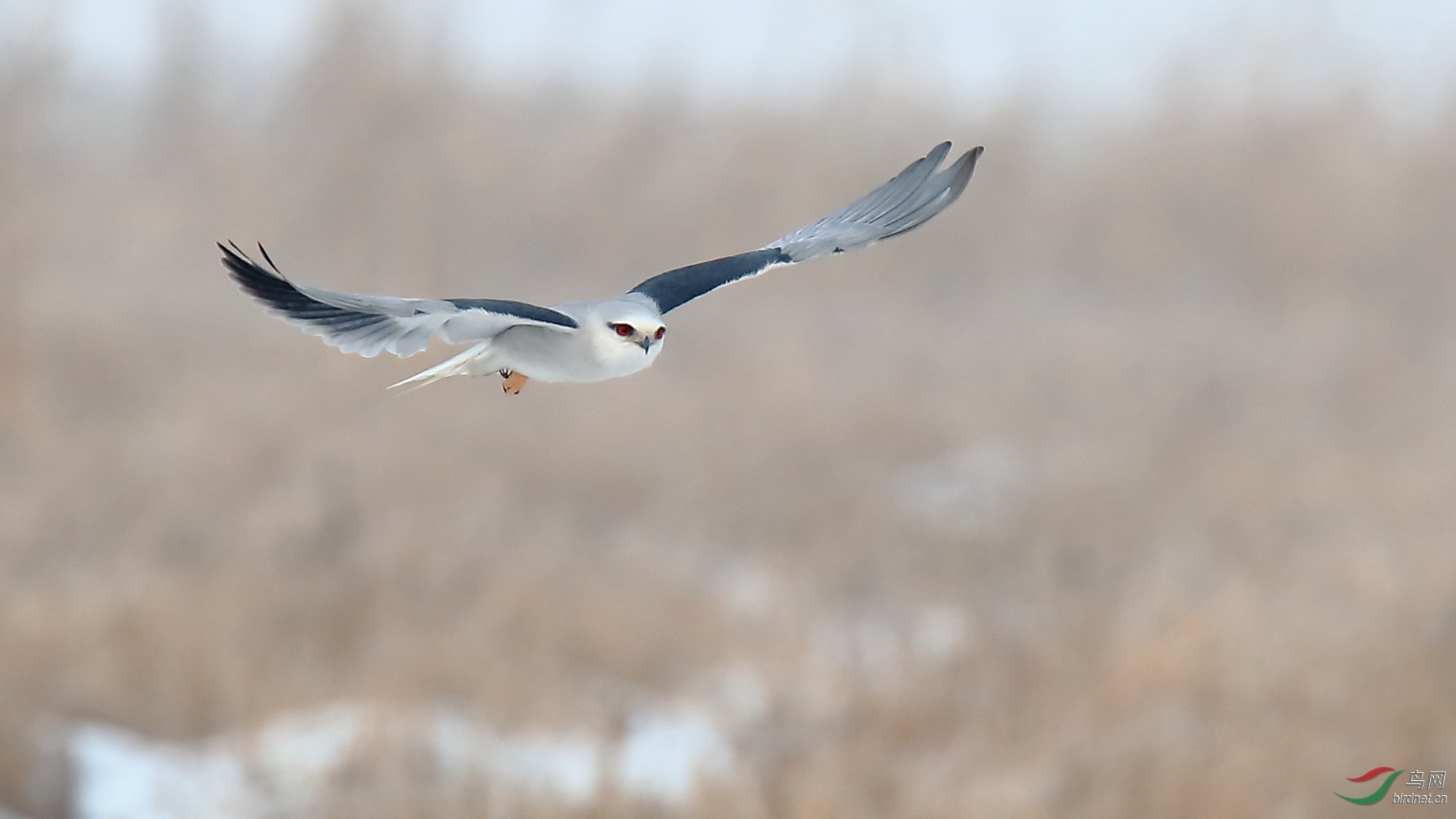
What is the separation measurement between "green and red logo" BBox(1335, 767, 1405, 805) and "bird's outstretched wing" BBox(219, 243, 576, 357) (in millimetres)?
5272

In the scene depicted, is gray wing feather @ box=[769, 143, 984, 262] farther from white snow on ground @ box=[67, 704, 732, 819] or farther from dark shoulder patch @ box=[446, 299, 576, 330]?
white snow on ground @ box=[67, 704, 732, 819]

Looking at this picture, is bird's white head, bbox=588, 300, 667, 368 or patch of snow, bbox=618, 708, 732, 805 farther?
patch of snow, bbox=618, 708, 732, 805

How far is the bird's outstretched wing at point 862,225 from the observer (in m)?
1.02

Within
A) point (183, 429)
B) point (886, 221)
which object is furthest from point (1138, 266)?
point (886, 221)

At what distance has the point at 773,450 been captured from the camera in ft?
30.1

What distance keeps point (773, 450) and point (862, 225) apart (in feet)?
26.0

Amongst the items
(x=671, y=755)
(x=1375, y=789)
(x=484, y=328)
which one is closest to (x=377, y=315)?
(x=484, y=328)

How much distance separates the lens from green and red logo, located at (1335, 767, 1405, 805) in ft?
16.4

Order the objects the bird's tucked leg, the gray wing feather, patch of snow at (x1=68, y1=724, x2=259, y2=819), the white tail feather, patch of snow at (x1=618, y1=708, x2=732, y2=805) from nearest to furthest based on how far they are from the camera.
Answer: the white tail feather < the bird's tucked leg < the gray wing feather < patch of snow at (x1=68, y1=724, x2=259, y2=819) < patch of snow at (x1=618, y1=708, x2=732, y2=805)

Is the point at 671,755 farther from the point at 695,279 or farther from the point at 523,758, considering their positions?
the point at 695,279

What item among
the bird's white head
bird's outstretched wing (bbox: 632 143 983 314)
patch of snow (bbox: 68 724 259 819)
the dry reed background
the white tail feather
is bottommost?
the white tail feather

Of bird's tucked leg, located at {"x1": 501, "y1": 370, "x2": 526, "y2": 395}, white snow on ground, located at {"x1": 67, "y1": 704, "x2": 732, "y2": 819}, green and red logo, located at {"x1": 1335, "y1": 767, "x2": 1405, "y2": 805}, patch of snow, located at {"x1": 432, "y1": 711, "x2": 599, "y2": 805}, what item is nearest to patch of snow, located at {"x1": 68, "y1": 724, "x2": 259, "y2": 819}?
white snow on ground, located at {"x1": 67, "y1": 704, "x2": 732, "y2": 819}

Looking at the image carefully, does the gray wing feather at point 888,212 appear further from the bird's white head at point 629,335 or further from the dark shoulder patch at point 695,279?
the bird's white head at point 629,335

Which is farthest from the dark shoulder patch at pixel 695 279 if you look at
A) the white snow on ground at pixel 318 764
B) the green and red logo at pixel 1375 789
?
the green and red logo at pixel 1375 789
